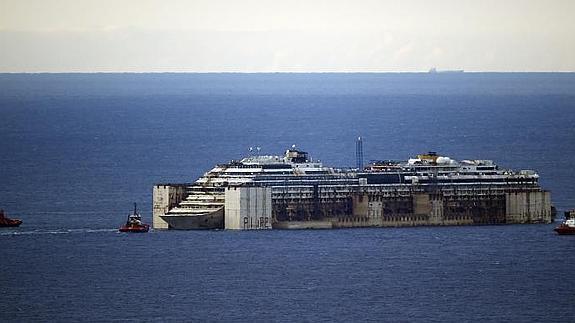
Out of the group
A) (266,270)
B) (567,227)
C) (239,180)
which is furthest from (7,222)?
(567,227)

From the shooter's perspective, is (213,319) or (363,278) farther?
(363,278)

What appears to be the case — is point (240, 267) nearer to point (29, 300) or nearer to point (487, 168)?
point (29, 300)

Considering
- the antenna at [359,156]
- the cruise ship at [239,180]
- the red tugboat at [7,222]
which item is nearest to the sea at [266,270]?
the red tugboat at [7,222]

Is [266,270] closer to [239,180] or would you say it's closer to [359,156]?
[239,180]

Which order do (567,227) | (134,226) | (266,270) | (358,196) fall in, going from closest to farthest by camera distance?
(266,270) < (567,227) < (134,226) < (358,196)

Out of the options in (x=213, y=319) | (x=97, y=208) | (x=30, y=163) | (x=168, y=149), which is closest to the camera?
(x=213, y=319)

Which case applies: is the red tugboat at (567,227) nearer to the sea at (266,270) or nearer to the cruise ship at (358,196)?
the sea at (266,270)

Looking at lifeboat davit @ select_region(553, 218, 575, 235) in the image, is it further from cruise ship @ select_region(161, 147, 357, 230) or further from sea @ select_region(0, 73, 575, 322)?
cruise ship @ select_region(161, 147, 357, 230)

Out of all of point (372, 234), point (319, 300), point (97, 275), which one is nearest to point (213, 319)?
point (319, 300)
